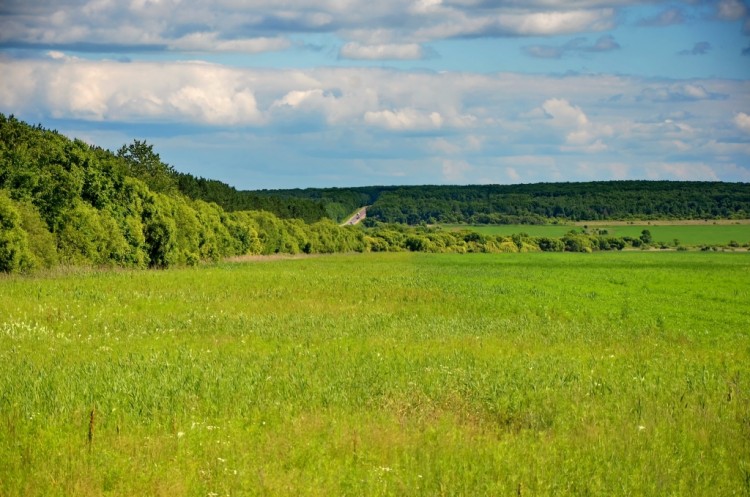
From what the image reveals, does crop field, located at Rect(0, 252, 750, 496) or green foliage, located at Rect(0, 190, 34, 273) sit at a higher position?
green foliage, located at Rect(0, 190, 34, 273)

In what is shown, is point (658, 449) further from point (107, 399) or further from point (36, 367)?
point (36, 367)

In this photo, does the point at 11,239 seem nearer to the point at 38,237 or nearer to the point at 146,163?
the point at 38,237

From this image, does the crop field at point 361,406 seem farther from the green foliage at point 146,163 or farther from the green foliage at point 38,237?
the green foliage at point 146,163

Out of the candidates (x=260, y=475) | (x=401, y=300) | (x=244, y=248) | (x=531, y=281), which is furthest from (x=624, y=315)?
(x=244, y=248)

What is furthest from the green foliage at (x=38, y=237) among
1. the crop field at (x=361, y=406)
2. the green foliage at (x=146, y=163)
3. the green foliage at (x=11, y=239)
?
the green foliage at (x=146, y=163)

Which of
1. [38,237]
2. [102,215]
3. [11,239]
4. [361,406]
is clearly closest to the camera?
[361,406]

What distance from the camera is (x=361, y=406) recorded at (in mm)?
14414

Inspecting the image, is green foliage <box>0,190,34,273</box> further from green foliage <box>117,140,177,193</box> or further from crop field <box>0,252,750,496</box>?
green foliage <box>117,140,177,193</box>

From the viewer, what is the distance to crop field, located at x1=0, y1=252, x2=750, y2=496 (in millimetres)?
11086

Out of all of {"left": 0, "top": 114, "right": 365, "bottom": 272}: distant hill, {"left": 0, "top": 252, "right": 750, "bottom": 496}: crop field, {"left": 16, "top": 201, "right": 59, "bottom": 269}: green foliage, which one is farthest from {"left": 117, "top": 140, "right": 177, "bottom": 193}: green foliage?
{"left": 0, "top": 252, "right": 750, "bottom": 496}: crop field

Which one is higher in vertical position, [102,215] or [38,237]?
[102,215]

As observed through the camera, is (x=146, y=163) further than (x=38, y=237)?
Yes

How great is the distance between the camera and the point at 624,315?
106 ft

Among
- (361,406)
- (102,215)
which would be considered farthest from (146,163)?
(361,406)
